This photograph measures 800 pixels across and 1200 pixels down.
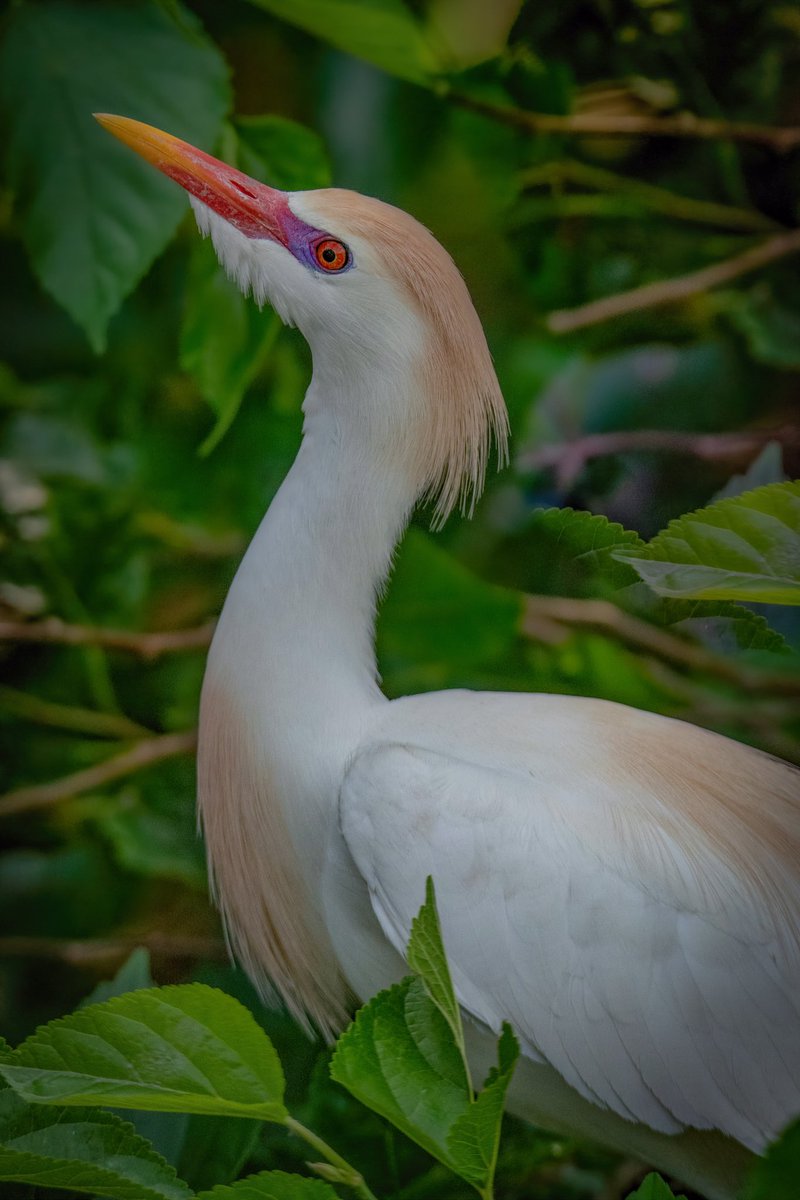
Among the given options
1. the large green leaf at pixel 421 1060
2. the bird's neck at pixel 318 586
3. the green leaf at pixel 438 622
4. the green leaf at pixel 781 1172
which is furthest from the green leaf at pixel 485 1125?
the green leaf at pixel 438 622

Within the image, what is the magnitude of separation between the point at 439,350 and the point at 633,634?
0.96 feet

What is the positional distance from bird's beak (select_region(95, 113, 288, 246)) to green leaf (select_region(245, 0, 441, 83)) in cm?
22

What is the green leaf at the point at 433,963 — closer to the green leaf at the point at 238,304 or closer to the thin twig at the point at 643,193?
the green leaf at the point at 238,304

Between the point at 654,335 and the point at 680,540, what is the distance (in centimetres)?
43

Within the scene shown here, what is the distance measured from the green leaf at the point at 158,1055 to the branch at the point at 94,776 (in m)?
0.38

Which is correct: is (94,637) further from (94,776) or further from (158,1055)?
(158,1055)

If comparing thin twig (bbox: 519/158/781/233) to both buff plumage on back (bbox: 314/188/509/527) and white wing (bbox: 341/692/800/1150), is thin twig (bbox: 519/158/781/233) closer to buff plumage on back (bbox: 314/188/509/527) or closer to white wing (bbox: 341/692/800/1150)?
buff plumage on back (bbox: 314/188/509/527)

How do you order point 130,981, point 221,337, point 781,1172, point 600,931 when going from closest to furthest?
point 781,1172
point 600,931
point 130,981
point 221,337

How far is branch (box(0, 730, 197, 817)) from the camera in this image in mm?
820

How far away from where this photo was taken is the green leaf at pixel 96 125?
0.71 metres

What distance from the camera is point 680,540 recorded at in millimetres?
381

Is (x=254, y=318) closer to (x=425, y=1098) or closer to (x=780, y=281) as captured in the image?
(x=780, y=281)

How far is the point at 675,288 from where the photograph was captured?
772 millimetres

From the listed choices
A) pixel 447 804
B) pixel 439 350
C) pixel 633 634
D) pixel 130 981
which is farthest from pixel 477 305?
pixel 130 981
